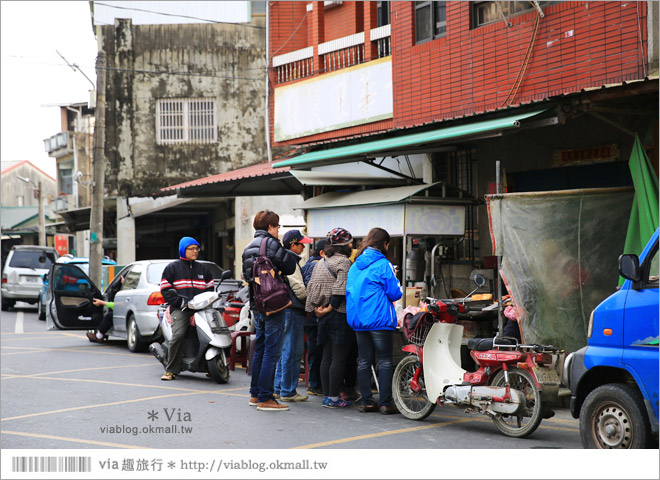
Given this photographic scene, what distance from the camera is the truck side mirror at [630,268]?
575 centimetres

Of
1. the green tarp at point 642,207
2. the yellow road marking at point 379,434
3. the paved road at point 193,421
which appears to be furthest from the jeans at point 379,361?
the green tarp at point 642,207

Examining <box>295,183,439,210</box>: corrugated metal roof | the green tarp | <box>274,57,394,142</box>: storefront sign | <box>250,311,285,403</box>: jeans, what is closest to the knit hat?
<box>250,311,285,403</box>: jeans

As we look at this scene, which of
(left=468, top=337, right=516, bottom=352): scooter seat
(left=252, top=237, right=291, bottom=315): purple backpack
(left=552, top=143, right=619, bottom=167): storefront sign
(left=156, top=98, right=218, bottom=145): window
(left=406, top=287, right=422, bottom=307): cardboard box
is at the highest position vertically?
(left=156, top=98, right=218, bottom=145): window

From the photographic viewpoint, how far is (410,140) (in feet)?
35.9

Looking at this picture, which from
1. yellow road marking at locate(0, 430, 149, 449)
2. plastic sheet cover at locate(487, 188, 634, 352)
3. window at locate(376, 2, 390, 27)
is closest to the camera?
yellow road marking at locate(0, 430, 149, 449)

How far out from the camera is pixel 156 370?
1210 cm

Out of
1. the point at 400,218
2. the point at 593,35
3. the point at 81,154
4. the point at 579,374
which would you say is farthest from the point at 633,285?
the point at 81,154

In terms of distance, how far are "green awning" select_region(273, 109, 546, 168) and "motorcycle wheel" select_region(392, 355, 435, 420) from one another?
2935 mm

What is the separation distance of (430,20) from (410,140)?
4445 mm

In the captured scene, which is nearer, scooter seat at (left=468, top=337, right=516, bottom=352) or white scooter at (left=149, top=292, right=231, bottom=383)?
scooter seat at (left=468, top=337, right=516, bottom=352)

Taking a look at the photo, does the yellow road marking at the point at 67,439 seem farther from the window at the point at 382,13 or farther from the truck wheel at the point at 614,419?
the window at the point at 382,13

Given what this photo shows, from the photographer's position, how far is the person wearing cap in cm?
918

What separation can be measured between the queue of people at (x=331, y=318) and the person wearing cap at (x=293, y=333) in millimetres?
11

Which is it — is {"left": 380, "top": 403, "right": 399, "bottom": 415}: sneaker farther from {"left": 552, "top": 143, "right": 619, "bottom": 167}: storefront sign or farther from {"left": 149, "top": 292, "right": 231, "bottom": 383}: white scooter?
{"left": 552, "top": 143, "right": 619, "bottom": 167}: storefront sign
